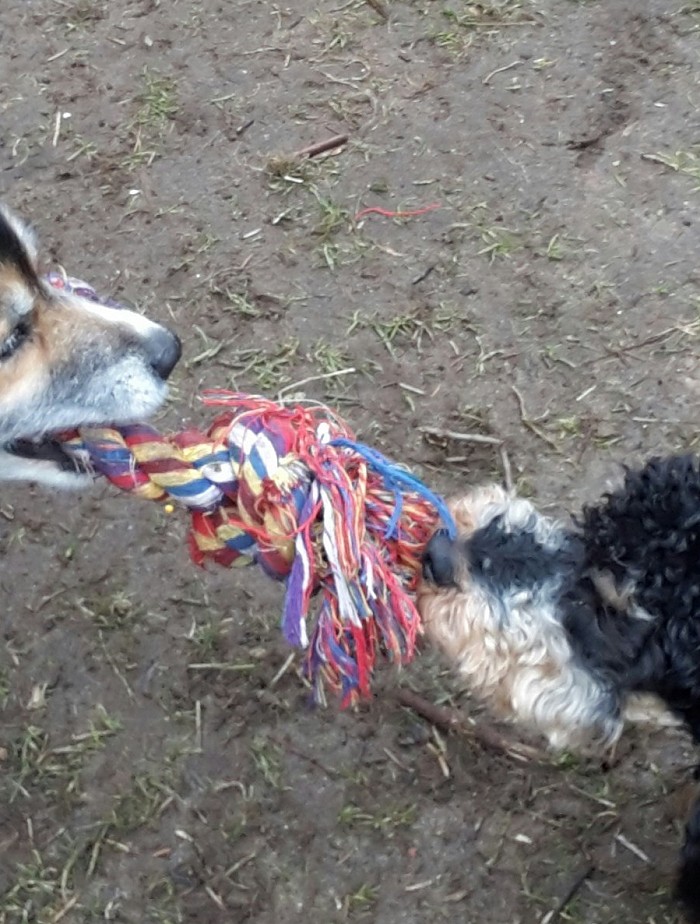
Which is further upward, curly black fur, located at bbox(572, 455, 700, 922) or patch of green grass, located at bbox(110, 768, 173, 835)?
curly black fur, located at bbox(572, 455, 700, 922)

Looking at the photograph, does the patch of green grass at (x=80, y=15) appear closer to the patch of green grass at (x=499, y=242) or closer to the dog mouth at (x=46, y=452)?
the patch of green grass at (x=499, y=242)

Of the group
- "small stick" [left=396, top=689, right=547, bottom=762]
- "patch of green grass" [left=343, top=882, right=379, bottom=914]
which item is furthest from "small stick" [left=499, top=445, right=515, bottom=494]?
"patch of green grass" [left=343, top=882, right=379, bottom=914]

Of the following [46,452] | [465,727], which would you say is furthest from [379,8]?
[465,727]

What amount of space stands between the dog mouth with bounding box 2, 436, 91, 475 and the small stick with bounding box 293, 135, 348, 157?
2.16 metres

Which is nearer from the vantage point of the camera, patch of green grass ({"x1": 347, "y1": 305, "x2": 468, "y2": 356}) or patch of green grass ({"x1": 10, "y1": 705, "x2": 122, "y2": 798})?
patch of green grass ({"x1": 10, "y1": 705, "x2": 122, "y2": 798})

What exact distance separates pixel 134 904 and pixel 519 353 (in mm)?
2288

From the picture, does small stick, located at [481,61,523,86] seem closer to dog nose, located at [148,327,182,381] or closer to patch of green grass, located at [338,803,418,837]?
dog nose, located at [148,327,182,381]

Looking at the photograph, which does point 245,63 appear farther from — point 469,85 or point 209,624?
point 209,624

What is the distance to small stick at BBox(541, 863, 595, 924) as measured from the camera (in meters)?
3.12

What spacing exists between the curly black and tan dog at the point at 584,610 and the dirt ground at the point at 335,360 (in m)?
0.85

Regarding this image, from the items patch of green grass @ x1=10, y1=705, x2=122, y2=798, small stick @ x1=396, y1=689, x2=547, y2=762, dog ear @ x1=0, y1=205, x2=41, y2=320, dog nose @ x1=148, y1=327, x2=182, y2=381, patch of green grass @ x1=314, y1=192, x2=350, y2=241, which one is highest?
dog ear @ x1=0, y1=205, x2=41, y2=320

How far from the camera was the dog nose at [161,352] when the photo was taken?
10.1 feet

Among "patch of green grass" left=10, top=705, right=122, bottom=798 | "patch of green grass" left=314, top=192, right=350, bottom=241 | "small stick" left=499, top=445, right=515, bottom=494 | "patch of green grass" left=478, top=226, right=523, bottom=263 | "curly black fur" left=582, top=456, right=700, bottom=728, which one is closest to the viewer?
"curly black fur" left=582, top=456, right=700, bottom=728

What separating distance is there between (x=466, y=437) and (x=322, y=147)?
1553 millimetres
